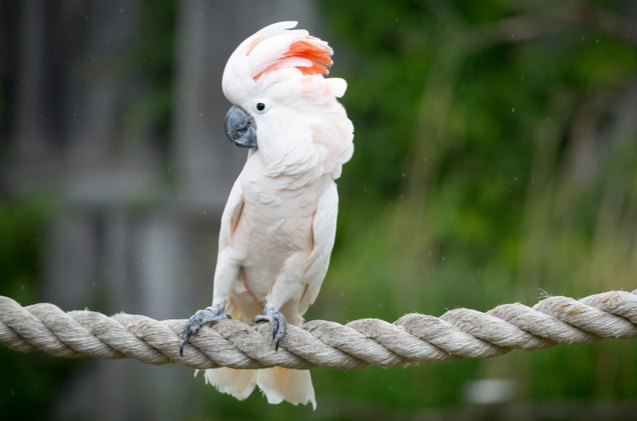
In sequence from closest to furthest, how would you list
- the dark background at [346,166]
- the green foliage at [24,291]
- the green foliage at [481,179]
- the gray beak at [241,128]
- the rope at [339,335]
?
the rope at [339,335], the gray beak at [241,128], the green foliage at [481,179], the dark background at [346,166], the green foliage at [24,291]

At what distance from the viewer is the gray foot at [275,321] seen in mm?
Result: 1893

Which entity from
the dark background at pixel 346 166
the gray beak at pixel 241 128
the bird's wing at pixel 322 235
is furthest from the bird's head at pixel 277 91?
the dark background at pixel 346 166

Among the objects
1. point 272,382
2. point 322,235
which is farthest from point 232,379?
point 322,235

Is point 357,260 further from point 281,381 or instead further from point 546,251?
point 281,381

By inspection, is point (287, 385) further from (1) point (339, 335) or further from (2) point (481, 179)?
(2) point (481, 179)

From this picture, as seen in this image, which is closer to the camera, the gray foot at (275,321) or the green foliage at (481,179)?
the gray foot at (275,321)

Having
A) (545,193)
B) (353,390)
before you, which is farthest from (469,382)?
(545,193)

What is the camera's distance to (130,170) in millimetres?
5016

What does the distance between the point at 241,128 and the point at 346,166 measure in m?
2.61

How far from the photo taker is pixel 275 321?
6.36 feet

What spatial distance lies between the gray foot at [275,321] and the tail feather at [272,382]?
0.20m

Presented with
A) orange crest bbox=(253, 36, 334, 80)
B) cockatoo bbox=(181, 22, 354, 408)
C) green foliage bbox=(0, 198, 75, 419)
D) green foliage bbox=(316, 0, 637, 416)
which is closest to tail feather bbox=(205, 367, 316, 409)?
cockatoo bbox=(181, 22, 354, 408)

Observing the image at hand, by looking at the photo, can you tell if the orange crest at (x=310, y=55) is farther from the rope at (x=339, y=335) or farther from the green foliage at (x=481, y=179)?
the green foliage at (x=481, y=179)

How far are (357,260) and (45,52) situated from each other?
202 cm
